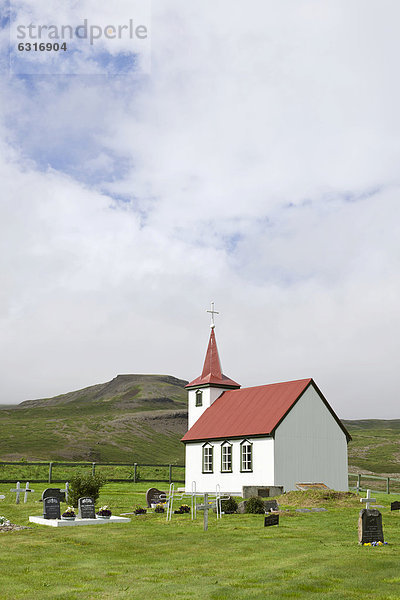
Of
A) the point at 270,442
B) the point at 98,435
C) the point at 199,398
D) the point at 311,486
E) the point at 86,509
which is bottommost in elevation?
the point at 311,486

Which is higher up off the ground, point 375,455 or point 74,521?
point 74,521

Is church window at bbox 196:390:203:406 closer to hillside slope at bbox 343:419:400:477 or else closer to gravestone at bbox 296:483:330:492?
gravestone at bbox 296:483:330:492

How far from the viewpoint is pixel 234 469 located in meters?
39.2

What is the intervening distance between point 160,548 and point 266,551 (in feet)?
10.3

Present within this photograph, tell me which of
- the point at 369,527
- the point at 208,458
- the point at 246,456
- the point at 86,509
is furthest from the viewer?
the point at 208,458

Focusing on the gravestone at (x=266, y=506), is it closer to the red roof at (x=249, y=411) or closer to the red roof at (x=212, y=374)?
the red roof at (x=249, y=411)

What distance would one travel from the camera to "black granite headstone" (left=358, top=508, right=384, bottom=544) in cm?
1794

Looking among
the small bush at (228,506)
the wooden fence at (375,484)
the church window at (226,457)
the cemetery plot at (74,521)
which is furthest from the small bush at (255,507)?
the wooden fence at (375,484)

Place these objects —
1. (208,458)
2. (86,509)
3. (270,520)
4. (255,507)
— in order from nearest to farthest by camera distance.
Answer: (270,520), (86,509), (255,507), (208,458)

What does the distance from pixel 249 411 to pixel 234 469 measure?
385 centimetres

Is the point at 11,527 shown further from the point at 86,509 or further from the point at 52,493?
the point at 52,493

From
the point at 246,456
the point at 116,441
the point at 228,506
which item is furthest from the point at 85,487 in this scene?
the point at 116,441

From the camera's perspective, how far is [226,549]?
59.0 ft

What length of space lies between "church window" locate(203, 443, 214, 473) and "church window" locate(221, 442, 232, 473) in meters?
1.34
